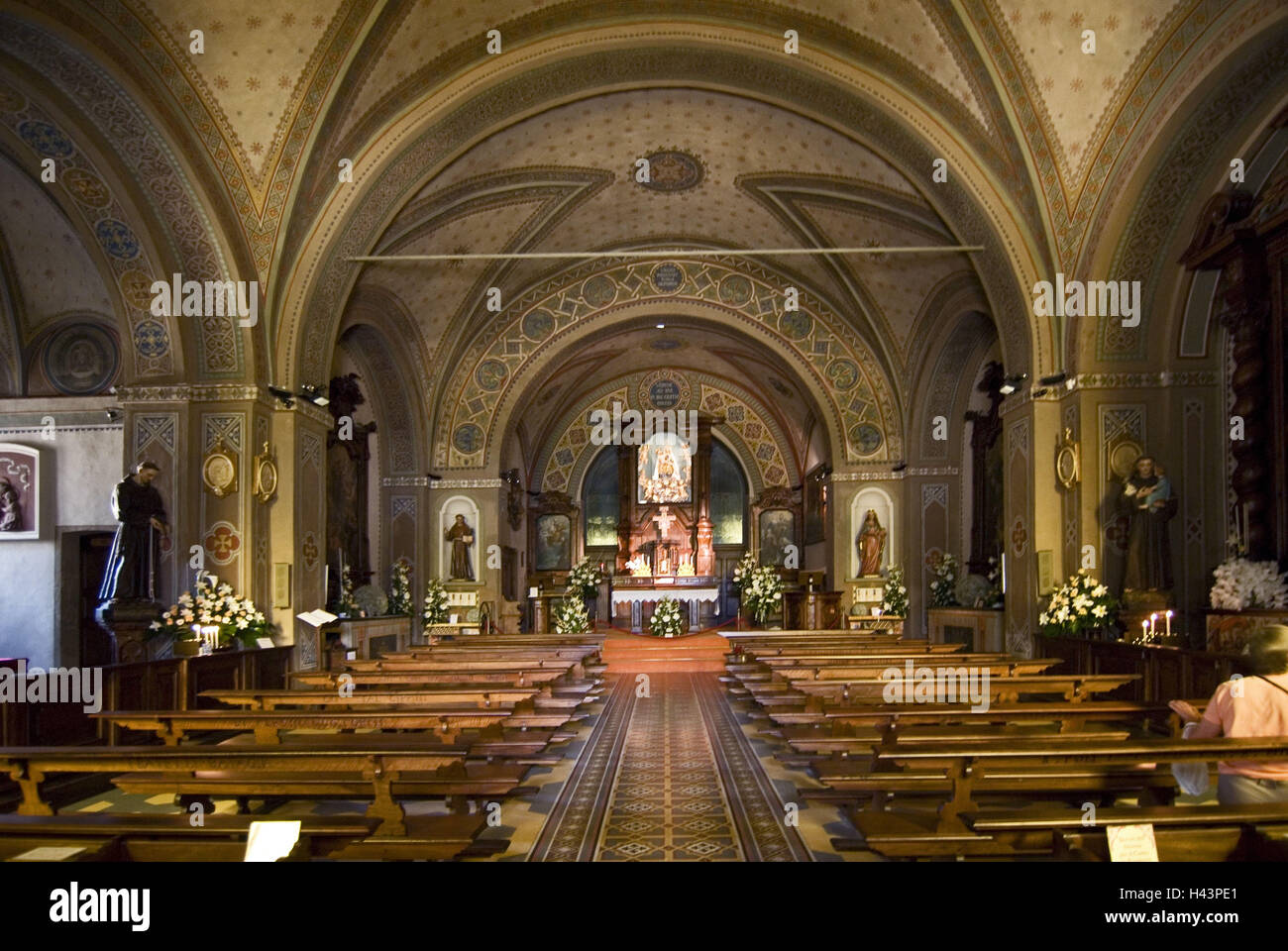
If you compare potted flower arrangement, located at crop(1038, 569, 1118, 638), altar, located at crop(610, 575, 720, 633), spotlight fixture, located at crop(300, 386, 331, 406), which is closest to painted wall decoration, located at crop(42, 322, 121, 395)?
spotlight fixture, located at crop(300, 386, 331, 406)

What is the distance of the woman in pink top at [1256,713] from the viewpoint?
Result: 4.55 m

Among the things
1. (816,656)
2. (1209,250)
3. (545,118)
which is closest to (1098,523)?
(1209,250)

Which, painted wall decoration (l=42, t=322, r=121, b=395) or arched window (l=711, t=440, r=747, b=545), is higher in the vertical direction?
painted wall decoration (l=42, t=322, r=121, b=395)

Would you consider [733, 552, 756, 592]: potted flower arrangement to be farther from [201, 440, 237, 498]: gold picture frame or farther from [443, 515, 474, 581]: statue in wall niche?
[201, 440, 237, 498]: gold picture frame

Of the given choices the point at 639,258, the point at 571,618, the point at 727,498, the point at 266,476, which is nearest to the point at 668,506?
the point at 727,498

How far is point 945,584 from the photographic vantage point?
18781 millimetres

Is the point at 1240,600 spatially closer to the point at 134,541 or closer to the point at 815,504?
the point at 134,541

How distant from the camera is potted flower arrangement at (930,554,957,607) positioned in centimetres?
1867

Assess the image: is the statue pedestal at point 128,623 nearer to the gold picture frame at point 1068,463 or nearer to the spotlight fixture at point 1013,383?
the gold picture frame at point 1068,463

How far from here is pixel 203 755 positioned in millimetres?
4898

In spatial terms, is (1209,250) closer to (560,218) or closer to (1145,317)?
(1145,317)

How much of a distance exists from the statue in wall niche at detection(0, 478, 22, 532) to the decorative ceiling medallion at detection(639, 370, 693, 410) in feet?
54.3

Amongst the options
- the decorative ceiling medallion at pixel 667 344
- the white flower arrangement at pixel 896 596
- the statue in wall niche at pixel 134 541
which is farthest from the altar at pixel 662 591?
the statue in wall niche at pixel 134 541

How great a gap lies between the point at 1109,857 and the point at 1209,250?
909 centimetres
